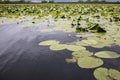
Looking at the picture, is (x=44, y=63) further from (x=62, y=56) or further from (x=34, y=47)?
(x=34, y=47)

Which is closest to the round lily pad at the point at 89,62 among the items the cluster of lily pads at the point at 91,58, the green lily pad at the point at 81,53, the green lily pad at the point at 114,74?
the cluster of lily pads at the point at 91,58

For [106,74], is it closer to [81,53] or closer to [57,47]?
[81,53]

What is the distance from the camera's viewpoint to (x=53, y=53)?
2.25 metres

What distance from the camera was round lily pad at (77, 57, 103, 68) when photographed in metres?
1.79

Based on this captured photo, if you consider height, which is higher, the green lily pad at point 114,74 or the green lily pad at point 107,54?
the green lily pad at point 114,74

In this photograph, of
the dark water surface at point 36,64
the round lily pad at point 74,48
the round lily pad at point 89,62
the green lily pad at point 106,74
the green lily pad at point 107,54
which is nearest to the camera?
the green lily pad at point 106,74

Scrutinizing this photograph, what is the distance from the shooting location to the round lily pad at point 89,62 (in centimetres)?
179

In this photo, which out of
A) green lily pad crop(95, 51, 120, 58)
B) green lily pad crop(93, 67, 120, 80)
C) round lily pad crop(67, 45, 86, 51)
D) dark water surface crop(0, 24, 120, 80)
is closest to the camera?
green lily pad crop(93, 67, 120, 80)

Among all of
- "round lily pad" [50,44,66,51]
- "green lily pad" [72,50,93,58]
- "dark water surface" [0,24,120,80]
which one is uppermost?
"green lily pad" [72,50,93,58]

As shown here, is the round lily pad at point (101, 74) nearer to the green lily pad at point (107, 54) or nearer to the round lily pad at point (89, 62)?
the round lily pad at point (89, 62)

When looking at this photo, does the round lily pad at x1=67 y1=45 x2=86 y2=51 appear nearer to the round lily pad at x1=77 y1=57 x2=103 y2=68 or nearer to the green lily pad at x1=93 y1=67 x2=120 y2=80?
the round lily pad at x1=77 y1=57 x2=103 y2=68

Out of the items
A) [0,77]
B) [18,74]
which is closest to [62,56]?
[18,74]

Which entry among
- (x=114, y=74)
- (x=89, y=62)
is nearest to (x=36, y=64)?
(x=89, y=62)

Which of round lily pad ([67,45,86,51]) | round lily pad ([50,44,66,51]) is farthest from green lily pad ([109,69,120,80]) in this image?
round lily pad ([50,44,66,51])
